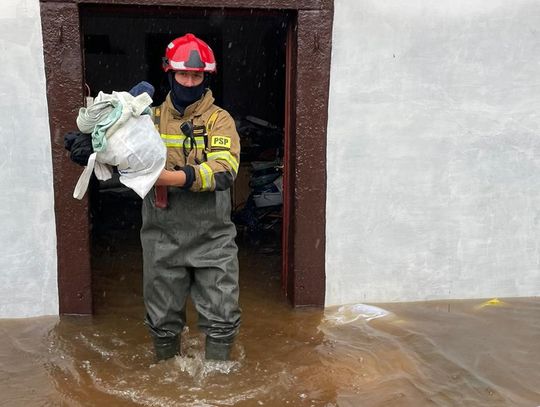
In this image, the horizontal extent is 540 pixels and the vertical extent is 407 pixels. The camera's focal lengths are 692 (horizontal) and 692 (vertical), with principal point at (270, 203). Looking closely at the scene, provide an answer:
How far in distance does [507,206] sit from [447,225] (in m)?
0.53

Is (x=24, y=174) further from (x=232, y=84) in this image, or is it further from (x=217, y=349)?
(x=232, y=84)

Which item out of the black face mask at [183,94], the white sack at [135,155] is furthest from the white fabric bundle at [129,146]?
the black face mask at [183,94]

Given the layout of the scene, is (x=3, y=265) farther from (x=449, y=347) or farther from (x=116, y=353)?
(x=449, y=347)

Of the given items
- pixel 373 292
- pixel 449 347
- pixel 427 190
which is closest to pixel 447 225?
pixel 427 190

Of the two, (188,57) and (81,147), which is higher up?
(188,57)

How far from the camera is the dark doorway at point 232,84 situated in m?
8.25

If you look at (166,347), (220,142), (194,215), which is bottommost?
(166,347)

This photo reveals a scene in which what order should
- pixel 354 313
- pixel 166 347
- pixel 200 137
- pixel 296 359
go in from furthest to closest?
1. pixel 354 313
2. pixel 296 359
3. pixel 166 347
4. pixel 200 137

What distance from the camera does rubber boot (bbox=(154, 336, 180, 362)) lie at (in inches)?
171

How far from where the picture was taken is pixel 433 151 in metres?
5.48

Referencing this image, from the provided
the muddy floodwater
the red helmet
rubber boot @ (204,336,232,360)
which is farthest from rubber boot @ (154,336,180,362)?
the red helmet

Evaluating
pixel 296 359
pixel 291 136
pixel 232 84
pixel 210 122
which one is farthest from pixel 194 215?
pixel 232 84

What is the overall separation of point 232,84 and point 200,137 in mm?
8254

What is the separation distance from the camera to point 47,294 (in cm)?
521
